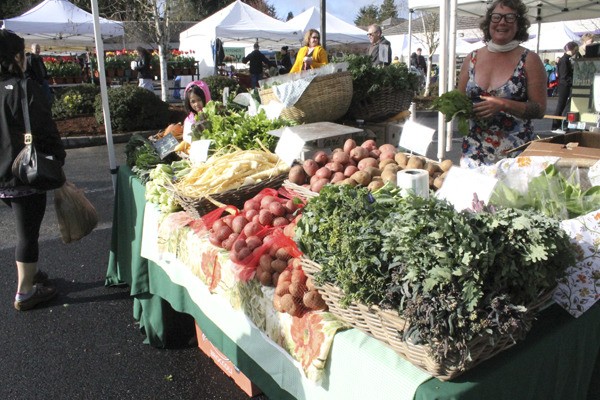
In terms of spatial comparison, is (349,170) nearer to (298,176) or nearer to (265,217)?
(298,176)

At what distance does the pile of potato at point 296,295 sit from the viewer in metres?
1.58

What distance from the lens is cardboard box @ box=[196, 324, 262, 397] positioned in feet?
8.39

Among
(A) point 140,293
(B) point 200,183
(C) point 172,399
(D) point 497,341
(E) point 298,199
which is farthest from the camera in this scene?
(A) point 140,293

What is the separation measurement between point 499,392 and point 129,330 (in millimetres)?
2661

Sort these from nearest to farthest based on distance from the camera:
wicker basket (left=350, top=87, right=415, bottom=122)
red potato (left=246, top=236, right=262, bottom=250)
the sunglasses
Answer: red potato (left=246, top=236, right=262, bottom=250)
the sunglasses
wicker basket (left=350, top=87, right=415, bottom=122)

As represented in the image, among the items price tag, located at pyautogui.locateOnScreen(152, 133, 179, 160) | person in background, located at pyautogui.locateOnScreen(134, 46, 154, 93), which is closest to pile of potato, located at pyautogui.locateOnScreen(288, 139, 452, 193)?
price tag, located at pyautogui.locateOnScreen(152, 133, 179, 160)

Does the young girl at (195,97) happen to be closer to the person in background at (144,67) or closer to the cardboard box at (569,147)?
the cardboard box at (569,147)

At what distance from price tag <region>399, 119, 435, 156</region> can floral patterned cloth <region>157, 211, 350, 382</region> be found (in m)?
0.95

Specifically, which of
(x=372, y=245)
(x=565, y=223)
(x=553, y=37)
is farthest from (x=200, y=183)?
(x=553, y=37)

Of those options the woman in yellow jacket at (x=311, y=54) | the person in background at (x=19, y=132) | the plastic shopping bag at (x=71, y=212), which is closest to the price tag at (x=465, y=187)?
the person in background at (x=19, y=132)

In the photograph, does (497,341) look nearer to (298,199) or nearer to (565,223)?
(565,223)

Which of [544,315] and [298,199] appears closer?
[544,315]

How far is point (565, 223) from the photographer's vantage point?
1563mm

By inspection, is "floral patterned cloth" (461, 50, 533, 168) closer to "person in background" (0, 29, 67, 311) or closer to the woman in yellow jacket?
"person in background" (0, 29, 67, 311)
